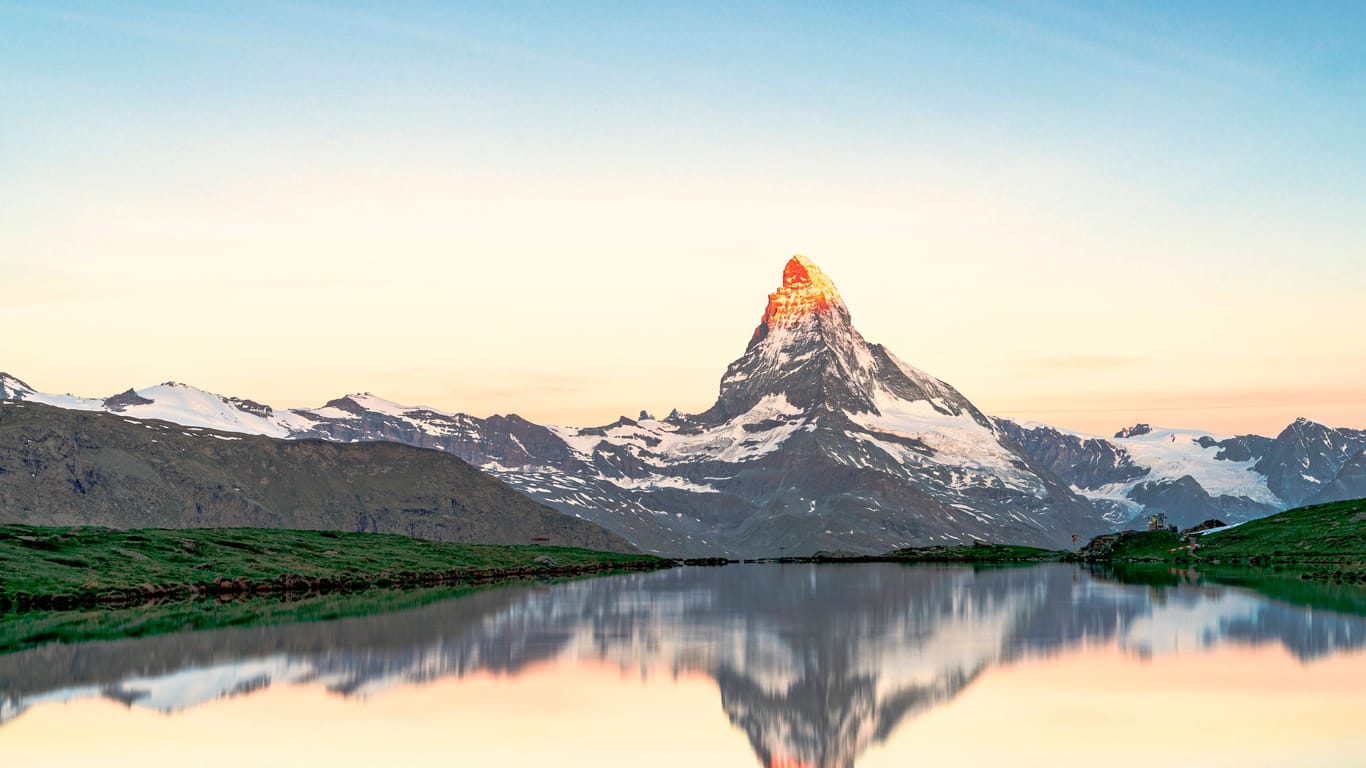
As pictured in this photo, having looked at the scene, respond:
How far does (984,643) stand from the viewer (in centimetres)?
6344

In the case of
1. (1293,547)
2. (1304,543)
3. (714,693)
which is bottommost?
(714,693)

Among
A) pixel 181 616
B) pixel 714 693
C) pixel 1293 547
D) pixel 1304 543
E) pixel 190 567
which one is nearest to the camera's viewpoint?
pixel 714 693

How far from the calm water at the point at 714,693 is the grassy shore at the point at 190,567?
36.3m

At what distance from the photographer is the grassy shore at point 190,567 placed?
102 m

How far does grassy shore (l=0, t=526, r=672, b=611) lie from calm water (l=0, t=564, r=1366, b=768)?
36342 mm

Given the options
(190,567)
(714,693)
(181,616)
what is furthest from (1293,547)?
(714,693)

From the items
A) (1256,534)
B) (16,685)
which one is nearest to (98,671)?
(16,685)

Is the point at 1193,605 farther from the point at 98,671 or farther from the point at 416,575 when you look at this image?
the point at 416,575

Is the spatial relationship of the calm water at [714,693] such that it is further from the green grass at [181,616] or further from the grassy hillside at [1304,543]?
the grassy hillside at [1304,543]

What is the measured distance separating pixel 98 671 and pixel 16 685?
465 centimetres

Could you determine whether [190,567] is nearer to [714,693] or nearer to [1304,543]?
[714,693]

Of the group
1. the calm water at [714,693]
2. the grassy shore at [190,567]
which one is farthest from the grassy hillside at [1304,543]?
the grassy shore at [190,567]

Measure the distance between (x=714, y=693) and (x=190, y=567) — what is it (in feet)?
307

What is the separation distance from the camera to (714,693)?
1821 inches
